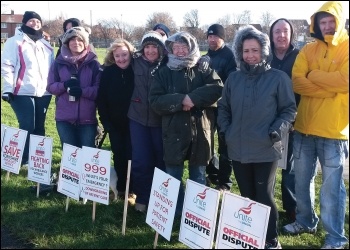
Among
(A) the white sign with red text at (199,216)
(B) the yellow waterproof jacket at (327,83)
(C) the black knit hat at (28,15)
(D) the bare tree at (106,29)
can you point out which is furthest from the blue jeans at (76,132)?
(D) the bare tree at (106,29)

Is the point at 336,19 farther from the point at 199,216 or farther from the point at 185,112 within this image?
the point at 199,216

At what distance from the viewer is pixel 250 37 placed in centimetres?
368

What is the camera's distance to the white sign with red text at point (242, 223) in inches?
127

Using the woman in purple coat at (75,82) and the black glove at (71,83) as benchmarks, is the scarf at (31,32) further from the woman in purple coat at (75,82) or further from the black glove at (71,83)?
the black glove at (71,83)

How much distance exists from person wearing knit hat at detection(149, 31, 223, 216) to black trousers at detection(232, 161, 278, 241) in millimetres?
538

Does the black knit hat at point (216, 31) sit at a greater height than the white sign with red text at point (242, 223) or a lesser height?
greater

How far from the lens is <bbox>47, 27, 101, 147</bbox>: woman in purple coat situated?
480 centimetres

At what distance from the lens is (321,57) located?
373 cm

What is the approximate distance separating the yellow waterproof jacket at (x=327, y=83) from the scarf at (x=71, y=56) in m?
2.40

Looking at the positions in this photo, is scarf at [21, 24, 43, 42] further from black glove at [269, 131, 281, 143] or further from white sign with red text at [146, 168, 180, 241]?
black glove at [269, 131, 281, 143]

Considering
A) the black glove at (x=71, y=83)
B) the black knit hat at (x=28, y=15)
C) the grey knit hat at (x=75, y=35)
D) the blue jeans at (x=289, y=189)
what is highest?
the black knit hat at (x=28, y=15)

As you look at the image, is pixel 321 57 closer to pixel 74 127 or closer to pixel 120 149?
pixel 120 149

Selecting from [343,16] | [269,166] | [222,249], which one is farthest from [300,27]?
[222,249]

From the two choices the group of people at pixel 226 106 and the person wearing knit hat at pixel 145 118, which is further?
the person wearing knit hat at pixel 145 118
